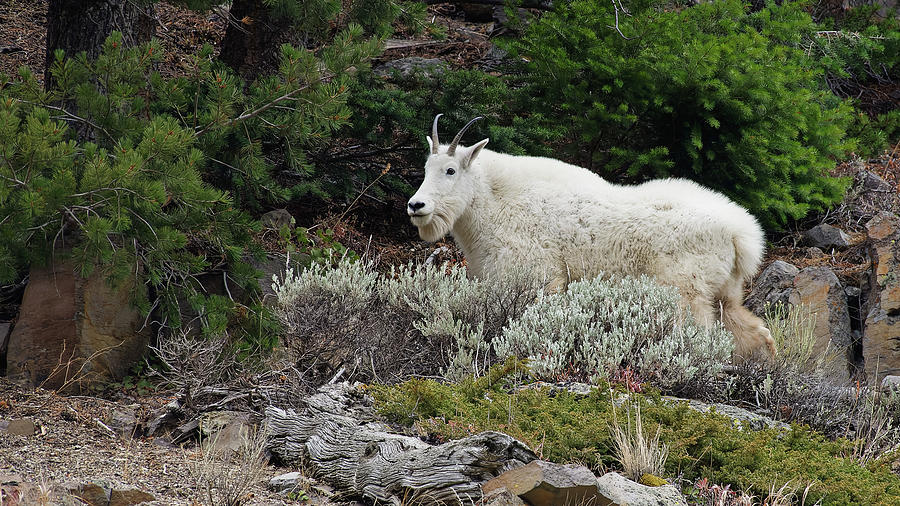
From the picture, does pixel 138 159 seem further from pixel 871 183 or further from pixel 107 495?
pixel 871 183

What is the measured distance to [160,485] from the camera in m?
4.59

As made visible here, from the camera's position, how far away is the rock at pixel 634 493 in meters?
4.12

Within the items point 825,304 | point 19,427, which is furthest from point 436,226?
point 825,304

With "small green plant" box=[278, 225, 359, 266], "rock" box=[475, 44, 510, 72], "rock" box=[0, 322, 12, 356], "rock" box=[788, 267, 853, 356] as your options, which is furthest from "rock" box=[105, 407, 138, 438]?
"rock" box=[475, 44, 510, 72]

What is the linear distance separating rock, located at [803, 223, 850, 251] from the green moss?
552 centimetres

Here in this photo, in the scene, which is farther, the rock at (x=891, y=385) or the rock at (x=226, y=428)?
the rock at (x=891, y=385)

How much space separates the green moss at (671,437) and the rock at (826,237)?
5515 millimetres

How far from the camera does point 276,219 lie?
9594 mm

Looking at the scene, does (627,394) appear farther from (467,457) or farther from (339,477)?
(339,477)

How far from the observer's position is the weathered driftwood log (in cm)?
432

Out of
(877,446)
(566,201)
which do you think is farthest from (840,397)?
(566,201)

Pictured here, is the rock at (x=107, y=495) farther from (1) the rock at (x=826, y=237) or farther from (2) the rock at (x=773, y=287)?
(1) the rock at (x=826, y=237)

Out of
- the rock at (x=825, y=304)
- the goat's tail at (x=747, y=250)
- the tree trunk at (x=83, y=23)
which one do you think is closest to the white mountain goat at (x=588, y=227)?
the goat's tail at (x=747, y=250)

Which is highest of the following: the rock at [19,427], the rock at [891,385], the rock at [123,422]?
the rock at [891,385]
